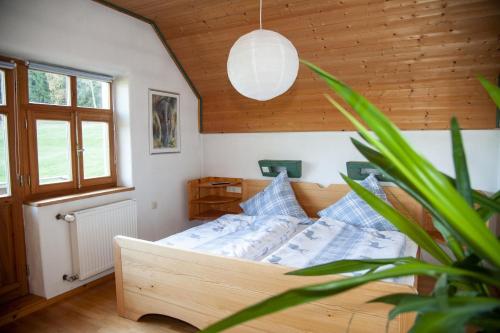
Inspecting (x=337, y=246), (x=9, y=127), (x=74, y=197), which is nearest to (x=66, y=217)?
(x=74, y=197)

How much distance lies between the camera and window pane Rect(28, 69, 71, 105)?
2.91 metres

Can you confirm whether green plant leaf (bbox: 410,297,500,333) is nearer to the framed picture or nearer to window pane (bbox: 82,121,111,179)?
window pane (bbox: 82,121,111,179)

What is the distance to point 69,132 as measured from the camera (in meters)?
3.20

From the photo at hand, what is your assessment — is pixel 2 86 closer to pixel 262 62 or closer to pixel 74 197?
pixel 74 197

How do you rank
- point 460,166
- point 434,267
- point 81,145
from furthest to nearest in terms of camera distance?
point 81,145 → point 460,166 → point 434,267

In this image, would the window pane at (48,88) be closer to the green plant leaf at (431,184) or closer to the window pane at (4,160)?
the window pane at (4,160)

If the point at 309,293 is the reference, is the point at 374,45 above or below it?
above

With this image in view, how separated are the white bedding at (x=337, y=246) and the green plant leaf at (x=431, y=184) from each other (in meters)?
1.87

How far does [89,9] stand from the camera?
311cm

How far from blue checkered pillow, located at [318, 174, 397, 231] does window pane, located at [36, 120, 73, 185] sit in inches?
101

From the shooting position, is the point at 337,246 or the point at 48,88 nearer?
the point at 337,246

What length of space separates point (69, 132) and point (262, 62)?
215 cm

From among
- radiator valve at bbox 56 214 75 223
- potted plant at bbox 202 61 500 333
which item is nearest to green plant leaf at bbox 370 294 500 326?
potted plant at bbox 202 61 500 333

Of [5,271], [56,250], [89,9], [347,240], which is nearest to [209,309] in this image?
[347,240]
